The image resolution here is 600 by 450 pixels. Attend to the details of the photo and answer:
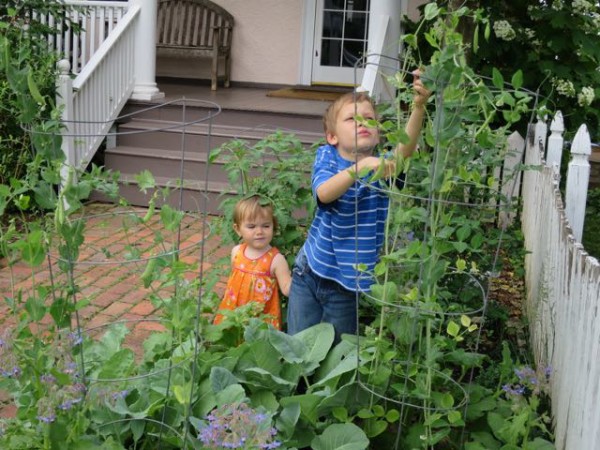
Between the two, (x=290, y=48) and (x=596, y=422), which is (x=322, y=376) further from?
(x=290, y=48)

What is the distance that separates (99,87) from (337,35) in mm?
4065

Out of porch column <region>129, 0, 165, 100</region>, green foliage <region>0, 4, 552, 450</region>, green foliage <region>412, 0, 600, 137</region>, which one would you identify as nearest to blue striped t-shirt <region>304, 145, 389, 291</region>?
green foliage <region>0, 4, 552, 450</region>

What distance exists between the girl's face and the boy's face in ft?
3.21

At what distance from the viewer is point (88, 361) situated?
136 inches

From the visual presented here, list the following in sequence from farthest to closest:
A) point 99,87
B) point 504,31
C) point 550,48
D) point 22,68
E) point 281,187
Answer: point 99,87 < point 550,48 < point 504,31 < point 22,68 < point 281,187

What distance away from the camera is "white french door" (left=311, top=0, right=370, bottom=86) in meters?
11.7

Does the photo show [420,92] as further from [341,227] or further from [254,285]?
Result: [254,285]

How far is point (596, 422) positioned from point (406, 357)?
0.86 m

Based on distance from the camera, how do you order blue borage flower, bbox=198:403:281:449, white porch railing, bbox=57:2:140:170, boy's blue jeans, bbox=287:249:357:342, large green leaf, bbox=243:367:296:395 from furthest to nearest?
1. white porch railing, bbox=57:2:140:170
2. boy's blue jeans, bbox=287:249:357:342
3. large green leaf, bbox=243:367:296:395
4. blue borage flower, bbox=198:403:281:449

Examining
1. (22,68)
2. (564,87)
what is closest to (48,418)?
(22,68)

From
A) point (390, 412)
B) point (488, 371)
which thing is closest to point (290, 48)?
point (488, 371)

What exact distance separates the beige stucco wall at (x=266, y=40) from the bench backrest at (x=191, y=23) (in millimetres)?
212

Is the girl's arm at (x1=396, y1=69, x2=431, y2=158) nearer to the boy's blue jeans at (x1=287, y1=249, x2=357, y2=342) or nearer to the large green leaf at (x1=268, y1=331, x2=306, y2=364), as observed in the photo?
the boy's blue jeans at (x1=287, y1=249, x2=357, y2=342)

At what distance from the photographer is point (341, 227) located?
3.47 meters
